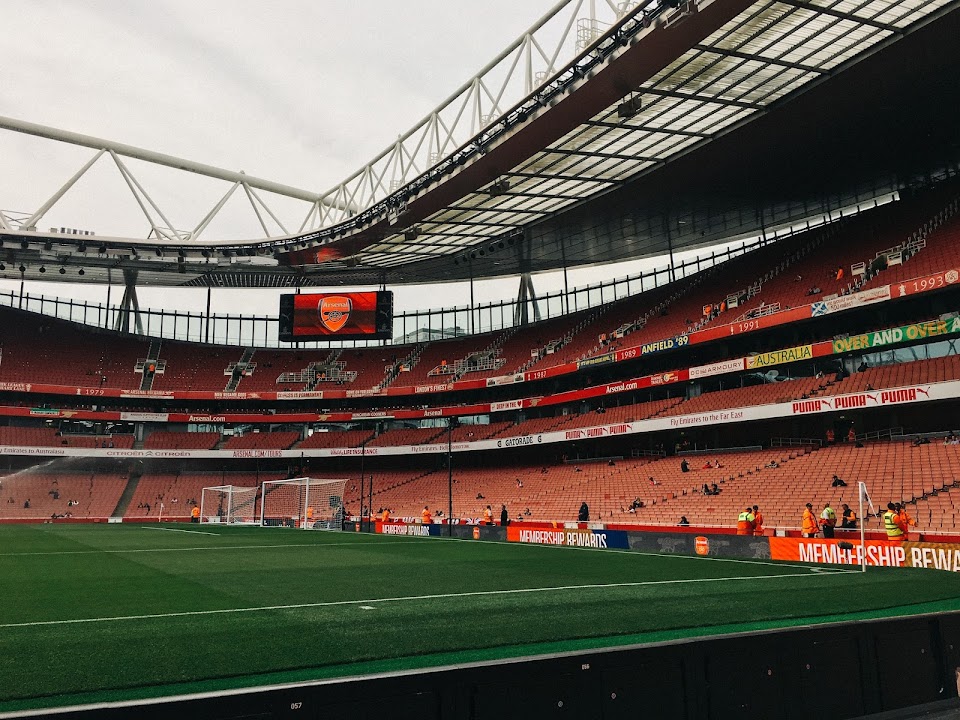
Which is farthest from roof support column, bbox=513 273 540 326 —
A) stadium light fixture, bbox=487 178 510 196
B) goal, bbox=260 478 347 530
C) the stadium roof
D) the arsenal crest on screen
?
stadium light fixture, bbox=487 178 510 196

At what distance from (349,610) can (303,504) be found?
42156 millimetres

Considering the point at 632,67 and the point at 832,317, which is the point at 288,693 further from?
the point at 832,317

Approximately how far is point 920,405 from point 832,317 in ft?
22.5

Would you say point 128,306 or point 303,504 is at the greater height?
point 128,306

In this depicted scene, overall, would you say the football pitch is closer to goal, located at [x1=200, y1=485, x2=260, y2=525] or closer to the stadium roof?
the stadium roof

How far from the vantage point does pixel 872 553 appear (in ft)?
59.8

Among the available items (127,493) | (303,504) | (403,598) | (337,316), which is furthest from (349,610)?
(127,493)

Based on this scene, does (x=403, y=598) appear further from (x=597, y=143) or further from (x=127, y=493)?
(x=127, y=493)

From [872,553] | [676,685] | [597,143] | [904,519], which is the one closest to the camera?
[676,685]

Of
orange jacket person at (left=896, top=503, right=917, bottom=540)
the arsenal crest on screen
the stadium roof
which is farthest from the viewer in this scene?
the arsenal crest on screen

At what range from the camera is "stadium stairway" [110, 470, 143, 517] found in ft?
184

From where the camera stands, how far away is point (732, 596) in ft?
38.0

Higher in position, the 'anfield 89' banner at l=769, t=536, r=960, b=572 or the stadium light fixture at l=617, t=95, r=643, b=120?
the stadium light fixture at l=617, t=95, r=643, b=120

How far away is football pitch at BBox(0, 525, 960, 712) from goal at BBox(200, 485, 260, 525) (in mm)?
32325
